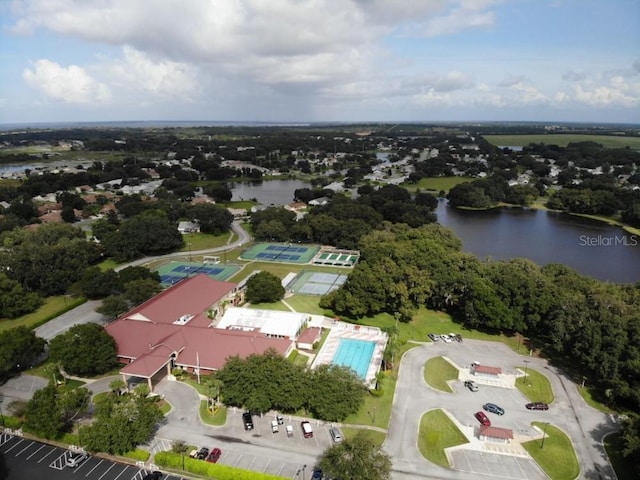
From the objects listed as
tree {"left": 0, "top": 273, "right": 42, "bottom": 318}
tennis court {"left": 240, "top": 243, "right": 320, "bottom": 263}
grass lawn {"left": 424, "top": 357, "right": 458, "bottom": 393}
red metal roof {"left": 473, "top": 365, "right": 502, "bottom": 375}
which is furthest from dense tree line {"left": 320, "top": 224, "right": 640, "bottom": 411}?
tree {"left": 0, "top": 273, "right": 42, "bottom": 318}

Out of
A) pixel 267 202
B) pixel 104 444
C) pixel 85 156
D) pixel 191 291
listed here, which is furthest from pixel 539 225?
pixel 85 156

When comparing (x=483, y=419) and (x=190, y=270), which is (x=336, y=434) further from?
(x=190, y=270)

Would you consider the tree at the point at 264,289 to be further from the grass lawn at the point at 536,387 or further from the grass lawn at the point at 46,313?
the grass lawn at the point at 536,387

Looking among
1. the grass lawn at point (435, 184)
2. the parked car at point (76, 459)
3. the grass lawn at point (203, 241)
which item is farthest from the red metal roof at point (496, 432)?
the grass lawn at point (435, 184)

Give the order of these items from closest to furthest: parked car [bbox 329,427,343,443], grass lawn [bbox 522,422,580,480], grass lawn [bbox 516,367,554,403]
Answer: grass lawn [bbox 522,422,580,480] < parked car [bbox 329,427,343,443] < grass lawn [bbox 516,367,554,403]

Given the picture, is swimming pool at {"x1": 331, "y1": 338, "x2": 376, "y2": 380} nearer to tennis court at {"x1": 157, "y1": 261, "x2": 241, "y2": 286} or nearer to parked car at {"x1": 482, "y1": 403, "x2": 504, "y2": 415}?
parked car at {"x1": 482, "y1": 403, "x2": 504, "y2": 415}

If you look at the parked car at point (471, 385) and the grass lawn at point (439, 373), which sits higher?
the parked car at point (471, 385)
